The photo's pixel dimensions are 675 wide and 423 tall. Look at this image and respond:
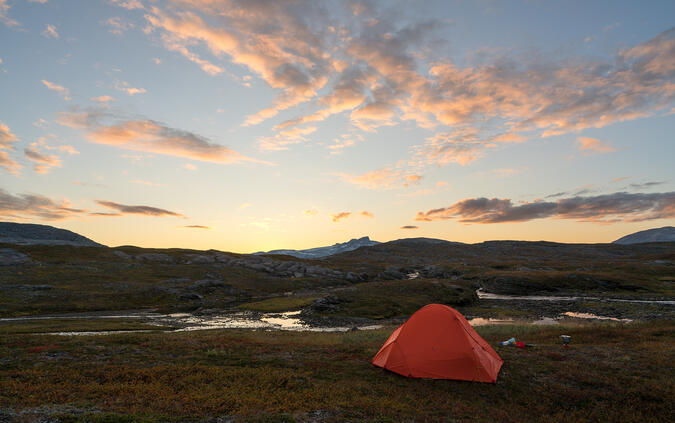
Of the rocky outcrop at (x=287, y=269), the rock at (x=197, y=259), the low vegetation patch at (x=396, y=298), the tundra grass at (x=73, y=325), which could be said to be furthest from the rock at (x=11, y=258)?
the low vegetation patch at (x=396, y=298)

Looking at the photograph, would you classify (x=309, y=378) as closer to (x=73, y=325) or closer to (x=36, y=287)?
(x=73, y=325)

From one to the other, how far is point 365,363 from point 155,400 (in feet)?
37.2

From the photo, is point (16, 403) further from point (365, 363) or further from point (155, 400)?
point (365, 363)

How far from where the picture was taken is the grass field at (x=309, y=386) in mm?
12336

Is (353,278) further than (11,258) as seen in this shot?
Yes

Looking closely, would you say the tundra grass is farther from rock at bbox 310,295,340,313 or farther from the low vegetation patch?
the low vegetation patch

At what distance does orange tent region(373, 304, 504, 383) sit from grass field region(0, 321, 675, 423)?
0.57 meters

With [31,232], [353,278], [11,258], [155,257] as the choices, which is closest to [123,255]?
[155,257]

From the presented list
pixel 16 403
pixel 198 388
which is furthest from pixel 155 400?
pixel 16 403

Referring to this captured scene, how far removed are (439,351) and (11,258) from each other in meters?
107

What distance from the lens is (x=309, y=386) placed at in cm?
1565

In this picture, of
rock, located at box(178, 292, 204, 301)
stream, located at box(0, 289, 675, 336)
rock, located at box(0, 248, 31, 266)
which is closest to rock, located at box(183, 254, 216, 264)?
rock, located at box(0, 248, 31, 266)

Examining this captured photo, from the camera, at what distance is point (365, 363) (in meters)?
19.6

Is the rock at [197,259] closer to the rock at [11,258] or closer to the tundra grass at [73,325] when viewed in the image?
the rock at [11,258]
